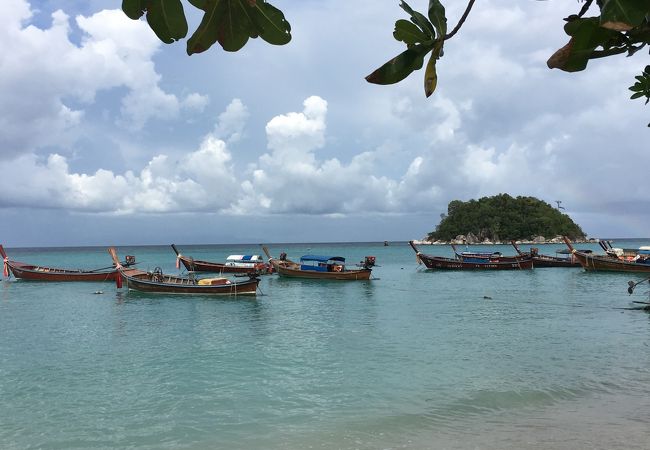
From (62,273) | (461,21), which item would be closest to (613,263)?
(62,273)

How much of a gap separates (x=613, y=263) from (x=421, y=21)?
57017 mm

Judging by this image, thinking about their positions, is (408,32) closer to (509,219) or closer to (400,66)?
(400,66)

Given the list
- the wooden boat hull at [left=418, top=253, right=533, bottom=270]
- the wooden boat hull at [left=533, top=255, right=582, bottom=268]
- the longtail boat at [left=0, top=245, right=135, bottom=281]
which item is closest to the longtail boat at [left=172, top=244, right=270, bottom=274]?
the longtail boat at [left=0, top=245, right=135, bottom=281]

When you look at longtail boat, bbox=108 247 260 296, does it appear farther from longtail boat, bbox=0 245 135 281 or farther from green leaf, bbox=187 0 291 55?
green leaf, bbox=187 0 291 55

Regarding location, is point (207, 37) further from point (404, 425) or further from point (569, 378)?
point (569, 378)

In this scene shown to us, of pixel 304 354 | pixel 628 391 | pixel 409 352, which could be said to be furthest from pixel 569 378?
pixel 304 354

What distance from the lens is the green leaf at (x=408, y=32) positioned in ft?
4.78

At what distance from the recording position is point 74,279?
45.8 meters

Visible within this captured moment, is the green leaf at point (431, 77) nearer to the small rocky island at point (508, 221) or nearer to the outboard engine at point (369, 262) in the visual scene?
the outboard engine at point (369, 262)

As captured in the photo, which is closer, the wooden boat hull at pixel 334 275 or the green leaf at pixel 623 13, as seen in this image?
the green leaf at pixel 623 13

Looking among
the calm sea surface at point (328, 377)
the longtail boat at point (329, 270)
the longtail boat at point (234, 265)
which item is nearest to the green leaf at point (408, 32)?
the calm sea surface at point (328, 377)

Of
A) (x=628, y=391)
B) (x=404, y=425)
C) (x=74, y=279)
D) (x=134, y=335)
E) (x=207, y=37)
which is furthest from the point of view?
(x=74, y=279)

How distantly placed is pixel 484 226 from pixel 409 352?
436ft

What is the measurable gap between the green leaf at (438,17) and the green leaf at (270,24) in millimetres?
462
